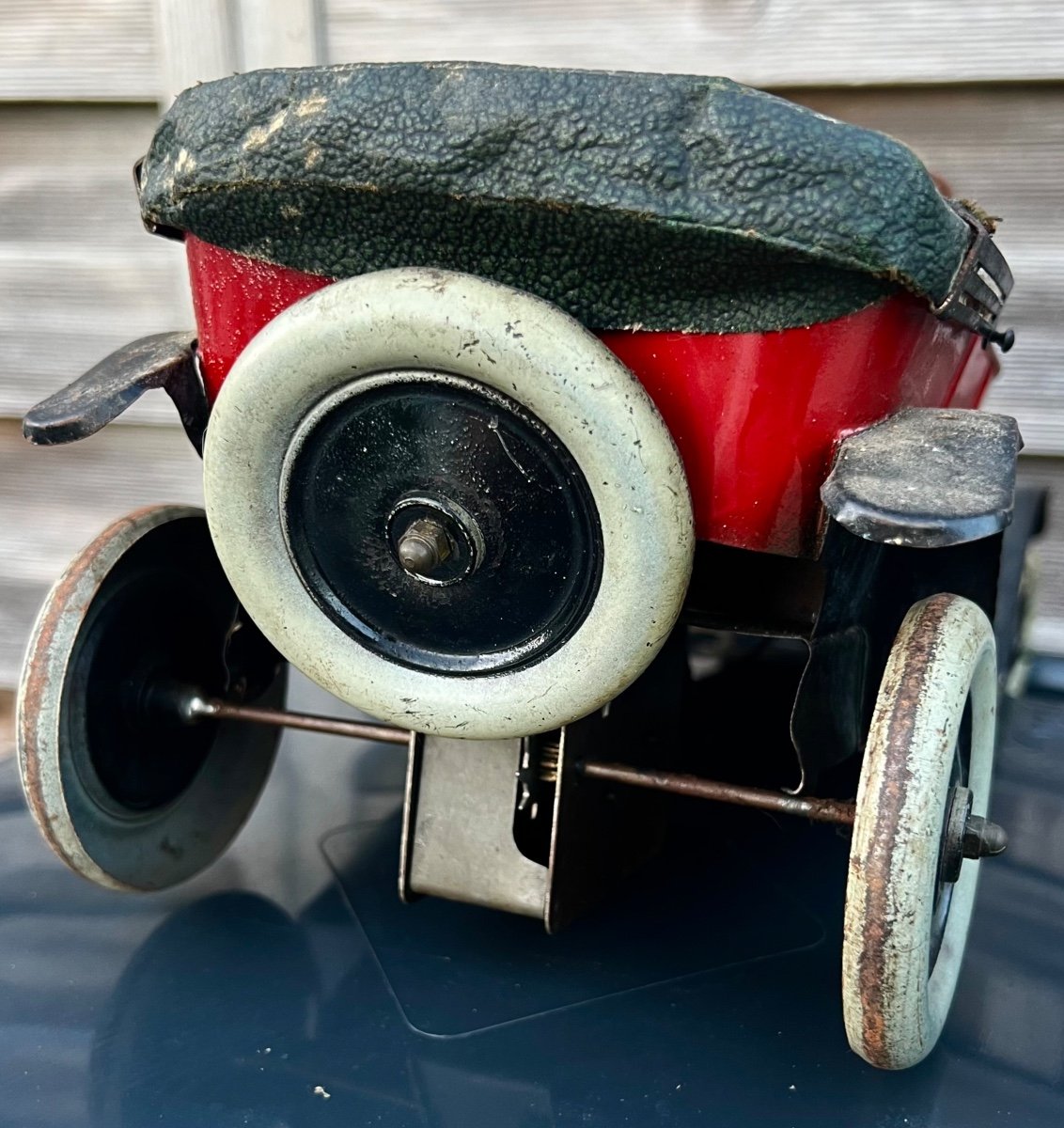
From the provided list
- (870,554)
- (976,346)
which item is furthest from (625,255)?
(976,346)

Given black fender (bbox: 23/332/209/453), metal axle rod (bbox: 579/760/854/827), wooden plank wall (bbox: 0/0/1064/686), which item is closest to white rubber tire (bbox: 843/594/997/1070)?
metal axle rod (bbox: 579/760/854/827)

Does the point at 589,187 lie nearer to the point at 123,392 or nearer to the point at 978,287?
the point at 978,287

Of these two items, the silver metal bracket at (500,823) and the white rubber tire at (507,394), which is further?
the silver metal bracket at (500,823)

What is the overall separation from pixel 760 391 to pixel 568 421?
0.53 ft

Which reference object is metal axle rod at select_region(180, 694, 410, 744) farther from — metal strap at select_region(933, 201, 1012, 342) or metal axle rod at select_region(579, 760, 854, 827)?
metal strap at select_region(933, 201, 1012, 342)

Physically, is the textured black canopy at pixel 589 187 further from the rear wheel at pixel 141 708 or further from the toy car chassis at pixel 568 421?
the rear wheel at pixel 141 708

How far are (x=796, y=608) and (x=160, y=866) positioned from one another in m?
0.79

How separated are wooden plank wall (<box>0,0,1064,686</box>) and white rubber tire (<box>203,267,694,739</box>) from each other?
1235 mm

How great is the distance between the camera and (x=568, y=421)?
911 mm

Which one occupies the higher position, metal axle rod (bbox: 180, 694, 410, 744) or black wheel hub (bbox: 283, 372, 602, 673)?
black wheel hub (bbox: 283, 372, 602, 673)

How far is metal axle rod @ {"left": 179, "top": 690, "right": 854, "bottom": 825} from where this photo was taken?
108 cm

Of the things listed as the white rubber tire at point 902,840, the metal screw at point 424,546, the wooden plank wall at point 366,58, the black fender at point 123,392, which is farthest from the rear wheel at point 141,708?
the wooden plank wall at point 366,58

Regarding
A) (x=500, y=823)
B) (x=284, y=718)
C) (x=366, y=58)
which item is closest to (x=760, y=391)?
(x=500, y=823)

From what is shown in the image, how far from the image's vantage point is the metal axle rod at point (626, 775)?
1.08 m
